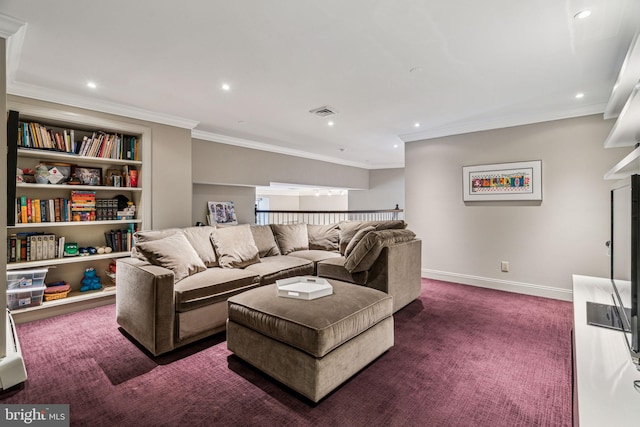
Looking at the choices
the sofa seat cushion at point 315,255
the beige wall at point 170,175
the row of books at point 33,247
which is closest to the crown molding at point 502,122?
the sofa seat cushion at point 315,255

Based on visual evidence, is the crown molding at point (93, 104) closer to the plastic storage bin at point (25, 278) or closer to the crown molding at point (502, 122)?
the plastic storage bin at point (25, 278)

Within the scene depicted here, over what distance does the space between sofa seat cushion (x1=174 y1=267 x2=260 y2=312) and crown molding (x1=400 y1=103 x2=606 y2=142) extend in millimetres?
3306

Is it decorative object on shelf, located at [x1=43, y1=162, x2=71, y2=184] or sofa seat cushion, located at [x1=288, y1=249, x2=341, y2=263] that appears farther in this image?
sofa seat cushion, located at [x1=288, y1=249, x2=341, y2=263]

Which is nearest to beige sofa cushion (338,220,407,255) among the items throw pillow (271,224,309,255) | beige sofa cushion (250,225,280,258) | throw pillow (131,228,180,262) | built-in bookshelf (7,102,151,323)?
throw pillow (271,224,309,255)

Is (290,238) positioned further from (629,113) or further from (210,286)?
(629,113)

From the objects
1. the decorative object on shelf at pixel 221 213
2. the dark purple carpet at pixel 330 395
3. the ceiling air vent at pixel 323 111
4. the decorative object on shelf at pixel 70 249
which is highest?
the ceiling air vent at pixel 323 111

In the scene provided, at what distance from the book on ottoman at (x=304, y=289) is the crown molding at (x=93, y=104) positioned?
111 inches

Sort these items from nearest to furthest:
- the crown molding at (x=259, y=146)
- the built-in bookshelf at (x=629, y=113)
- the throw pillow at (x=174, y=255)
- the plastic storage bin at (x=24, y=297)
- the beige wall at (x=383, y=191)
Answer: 1. the built-in bookshelf at (x=629, y=113)
2. the throw pillow at (x=174, y=255)
3. the plastic storage bin at (x=24, y=297)
4. the crown molding at (x=259, y=146)
5. the beige wall at (x=383, y=191)

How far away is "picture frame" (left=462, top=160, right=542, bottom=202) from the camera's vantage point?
374 cm

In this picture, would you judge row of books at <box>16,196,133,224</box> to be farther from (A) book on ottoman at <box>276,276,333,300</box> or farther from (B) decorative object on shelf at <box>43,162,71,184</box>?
(A) book on ottoman at <box>276,276,333,300</box>

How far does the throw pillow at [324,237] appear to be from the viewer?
4332mm

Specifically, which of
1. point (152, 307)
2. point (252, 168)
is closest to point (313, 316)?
point (152, 307)

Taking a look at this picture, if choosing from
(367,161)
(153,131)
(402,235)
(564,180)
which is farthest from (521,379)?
(367,161)

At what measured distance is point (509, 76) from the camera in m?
2.66
